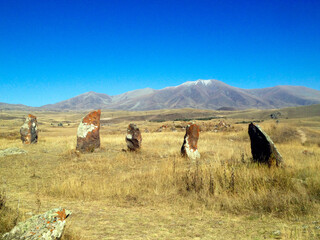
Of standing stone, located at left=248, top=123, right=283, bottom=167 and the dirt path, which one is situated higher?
standing stone, located at left=248, top=123, right=283, bottom=167

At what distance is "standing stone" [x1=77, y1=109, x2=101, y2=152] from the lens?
15099 mm

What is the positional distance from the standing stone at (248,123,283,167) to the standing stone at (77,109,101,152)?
9.80 meters

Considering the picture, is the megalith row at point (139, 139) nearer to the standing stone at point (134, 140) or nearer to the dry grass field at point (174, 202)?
the standing stone at point (134, 140)

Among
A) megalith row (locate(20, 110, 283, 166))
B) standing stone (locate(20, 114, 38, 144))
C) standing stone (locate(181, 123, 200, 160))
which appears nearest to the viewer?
megalith row (locate(20, 110, 283, 166))

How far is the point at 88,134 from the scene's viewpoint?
15.3 metres

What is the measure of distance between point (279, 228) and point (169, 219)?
2264 mm

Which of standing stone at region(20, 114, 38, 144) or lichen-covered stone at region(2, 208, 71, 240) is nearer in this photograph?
lichen-covered stone at region(2, 208, 71, 240)

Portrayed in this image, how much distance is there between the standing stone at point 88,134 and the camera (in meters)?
15.1

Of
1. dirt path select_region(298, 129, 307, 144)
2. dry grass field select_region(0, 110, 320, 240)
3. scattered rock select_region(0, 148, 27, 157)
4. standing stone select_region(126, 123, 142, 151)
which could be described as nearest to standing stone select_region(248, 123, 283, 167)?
dry grass field select_region(0, 110, 320, 240)

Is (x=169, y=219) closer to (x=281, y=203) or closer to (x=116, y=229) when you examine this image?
(x=116, y=229)

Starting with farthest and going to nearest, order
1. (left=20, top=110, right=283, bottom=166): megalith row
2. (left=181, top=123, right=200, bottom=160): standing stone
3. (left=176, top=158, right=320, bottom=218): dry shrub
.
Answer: (left=181, top=123, right=200, bottom=160): standing stone, (left=20, top=110, right=283, bottom=166): megalith row, (left=176, top=158, right=320, bottom=218): dry shrub

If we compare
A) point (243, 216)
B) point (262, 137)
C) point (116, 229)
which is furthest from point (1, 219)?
point (262, 137)

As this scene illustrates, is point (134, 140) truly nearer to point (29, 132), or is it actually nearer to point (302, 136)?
point (29, 132)

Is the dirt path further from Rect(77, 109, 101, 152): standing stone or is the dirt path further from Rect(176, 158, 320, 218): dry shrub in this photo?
Rect(77, 109, 101, 152): standing stone
